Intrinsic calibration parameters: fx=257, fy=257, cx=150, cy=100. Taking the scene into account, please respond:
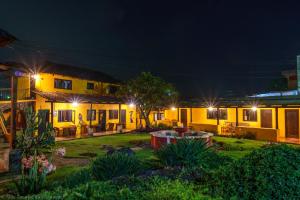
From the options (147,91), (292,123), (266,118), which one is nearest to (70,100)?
(147,91)

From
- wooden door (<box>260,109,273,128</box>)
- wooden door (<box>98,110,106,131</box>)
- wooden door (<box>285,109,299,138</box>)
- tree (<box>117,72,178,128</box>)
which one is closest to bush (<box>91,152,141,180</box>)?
tree (<box>117,72,178,128</box>)

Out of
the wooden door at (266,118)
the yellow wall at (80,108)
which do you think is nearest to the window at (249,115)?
the wooden door at (266,118)

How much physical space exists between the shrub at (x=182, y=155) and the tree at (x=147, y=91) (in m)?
15.7

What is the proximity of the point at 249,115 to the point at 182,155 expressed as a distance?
19640 mm

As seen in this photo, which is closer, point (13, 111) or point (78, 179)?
point (78, 179)

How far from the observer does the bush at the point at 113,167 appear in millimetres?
7119

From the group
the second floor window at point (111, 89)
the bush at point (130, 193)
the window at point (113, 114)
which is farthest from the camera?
the second floor window at point (111, 89)

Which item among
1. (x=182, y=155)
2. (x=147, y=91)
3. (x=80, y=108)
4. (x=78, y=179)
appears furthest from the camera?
(x=80, y=108)

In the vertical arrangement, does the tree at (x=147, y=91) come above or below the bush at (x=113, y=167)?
above

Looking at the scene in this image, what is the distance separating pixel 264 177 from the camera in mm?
4562

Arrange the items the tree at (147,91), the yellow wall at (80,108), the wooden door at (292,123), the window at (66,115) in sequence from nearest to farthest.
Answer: the yellow wall at (80,108) < the wooden door at (292,123) < the window at (66,115) < the tree at (147,91)

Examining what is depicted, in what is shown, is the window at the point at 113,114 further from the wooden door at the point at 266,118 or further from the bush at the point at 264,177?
the bush at the point at 264,177

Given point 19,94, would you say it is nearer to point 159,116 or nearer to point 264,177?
point 159,116

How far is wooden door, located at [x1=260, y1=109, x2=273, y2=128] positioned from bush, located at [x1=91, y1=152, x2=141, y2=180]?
20.4 meters
